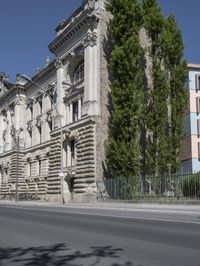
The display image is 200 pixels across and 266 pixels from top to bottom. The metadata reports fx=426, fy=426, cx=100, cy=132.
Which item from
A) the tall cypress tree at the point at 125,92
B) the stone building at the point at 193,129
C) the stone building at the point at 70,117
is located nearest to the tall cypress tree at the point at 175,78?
the tall cypress tree at the point at 125,92

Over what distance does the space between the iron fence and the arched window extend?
461 inches

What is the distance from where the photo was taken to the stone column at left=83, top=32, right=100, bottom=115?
3581 centimetres

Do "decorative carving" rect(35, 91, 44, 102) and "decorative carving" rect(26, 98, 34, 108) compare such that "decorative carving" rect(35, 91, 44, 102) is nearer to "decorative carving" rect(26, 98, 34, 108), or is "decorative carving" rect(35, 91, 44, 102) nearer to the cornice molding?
"decorative carving" rect(26, 98, 34, 108)

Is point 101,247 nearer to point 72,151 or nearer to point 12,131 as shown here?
point 72,151

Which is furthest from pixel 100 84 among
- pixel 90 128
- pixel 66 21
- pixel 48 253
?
pixel 48 253

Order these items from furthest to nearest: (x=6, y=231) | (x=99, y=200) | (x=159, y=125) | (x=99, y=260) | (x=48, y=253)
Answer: (x=159, y=125) < (x=99, y=200) < (x=6, y=231) < (x=48, y=253) < (x=99, y=260)

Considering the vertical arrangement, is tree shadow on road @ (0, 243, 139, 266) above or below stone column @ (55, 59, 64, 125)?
below

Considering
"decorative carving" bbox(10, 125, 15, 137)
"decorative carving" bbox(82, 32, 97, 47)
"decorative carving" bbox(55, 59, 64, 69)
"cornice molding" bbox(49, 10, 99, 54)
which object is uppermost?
"cornice molding" bbox(49, 10, 99, 54)

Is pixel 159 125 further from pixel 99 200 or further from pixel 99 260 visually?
pixel 99 260

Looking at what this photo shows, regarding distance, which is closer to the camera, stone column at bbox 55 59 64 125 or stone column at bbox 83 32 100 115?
stone column at bbox 83 32 100 115

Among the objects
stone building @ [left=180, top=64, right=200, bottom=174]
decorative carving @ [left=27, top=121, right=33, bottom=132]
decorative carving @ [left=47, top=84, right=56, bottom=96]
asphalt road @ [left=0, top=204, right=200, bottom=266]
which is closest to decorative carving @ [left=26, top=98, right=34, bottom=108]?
decorative carving @ [left=27, top=121, right=33, bottom=132]

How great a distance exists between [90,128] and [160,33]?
10109 mm

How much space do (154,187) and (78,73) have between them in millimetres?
15840

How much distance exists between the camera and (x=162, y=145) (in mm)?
34281
